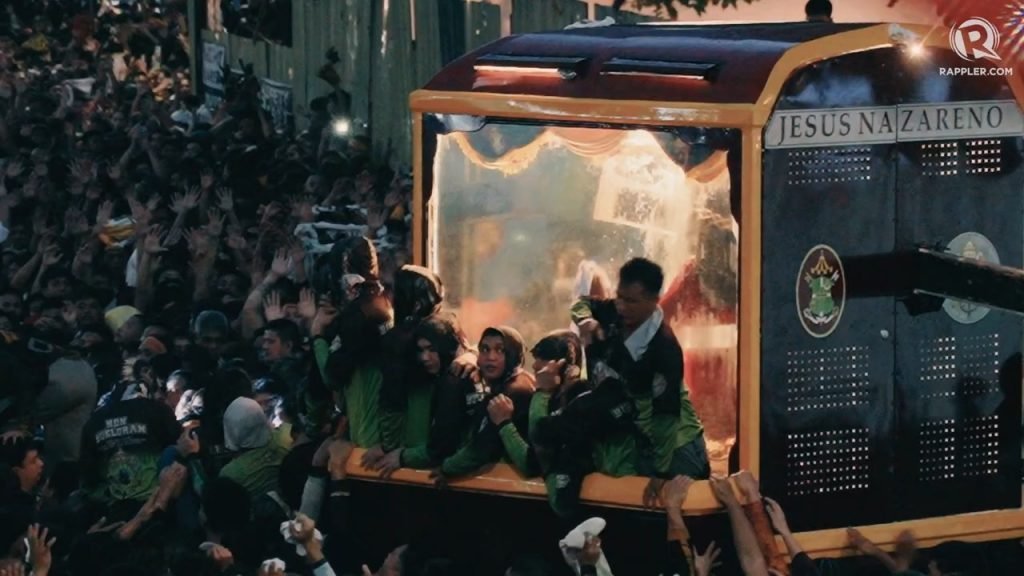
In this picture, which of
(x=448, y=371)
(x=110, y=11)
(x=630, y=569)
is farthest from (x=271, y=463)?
(x=110, y=11)

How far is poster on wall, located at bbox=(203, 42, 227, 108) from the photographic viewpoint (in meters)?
26.5

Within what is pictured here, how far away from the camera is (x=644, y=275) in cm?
1123

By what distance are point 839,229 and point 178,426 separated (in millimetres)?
3416

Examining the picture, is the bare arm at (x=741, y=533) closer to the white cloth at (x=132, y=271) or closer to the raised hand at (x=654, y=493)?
the raised hand at (x=654, y=493)

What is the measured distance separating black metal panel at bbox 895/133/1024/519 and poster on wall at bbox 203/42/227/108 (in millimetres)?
15039

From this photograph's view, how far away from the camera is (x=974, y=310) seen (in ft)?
39.1

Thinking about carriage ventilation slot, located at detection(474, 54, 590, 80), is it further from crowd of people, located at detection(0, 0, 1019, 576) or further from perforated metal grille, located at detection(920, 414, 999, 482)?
perforated metal grille, located at detection(920, 414, 999, 482)

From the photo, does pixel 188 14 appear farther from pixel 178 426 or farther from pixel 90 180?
pixel 178 426

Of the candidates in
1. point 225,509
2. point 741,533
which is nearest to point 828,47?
point 741,533

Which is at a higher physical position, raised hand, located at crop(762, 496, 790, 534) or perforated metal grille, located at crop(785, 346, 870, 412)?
perforated metal grille, located at crop(785, 346, 870, 412)

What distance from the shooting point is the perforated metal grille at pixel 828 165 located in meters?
11.3

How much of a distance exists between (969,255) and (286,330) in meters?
4.10

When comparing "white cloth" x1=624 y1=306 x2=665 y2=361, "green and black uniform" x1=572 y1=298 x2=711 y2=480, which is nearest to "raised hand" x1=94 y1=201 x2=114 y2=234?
"green and black uniform" x1=572 y1=298 x2=711 y2=480

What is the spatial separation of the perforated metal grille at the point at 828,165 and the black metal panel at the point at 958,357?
217mm
